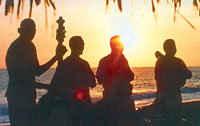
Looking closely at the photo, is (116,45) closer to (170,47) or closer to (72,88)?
(72,88)

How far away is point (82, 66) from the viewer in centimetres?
465

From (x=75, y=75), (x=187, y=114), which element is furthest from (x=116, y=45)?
(x=187, y=114)

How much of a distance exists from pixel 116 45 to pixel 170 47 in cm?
104

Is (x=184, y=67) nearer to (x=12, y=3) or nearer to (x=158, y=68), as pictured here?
(x=158, y=68)

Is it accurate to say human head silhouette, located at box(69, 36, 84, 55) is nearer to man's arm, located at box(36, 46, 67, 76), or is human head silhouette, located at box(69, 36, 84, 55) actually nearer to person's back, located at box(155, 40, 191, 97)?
man's arm, located at box(36, 46, 67, 76)

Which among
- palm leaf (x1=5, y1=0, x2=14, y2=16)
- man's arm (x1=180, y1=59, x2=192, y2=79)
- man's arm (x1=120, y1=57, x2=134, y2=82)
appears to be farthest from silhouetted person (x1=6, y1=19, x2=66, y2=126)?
man's arm (x1=180, y1=59, x2=192, y2=79)

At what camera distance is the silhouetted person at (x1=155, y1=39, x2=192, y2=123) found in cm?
548

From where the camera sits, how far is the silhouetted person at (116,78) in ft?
14.9

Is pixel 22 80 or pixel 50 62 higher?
pixel 50 62

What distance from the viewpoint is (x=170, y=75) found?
5539mm

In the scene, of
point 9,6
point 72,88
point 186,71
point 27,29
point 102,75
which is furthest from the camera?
point 186,71

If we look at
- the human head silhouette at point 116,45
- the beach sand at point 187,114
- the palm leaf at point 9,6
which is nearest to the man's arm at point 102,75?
the human head silhouette at point 116,45

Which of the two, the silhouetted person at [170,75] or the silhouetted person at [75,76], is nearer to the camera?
the silhouetted person at [75,76]

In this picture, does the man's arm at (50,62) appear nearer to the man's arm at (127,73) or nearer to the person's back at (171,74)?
the man's arm at (127,73)
